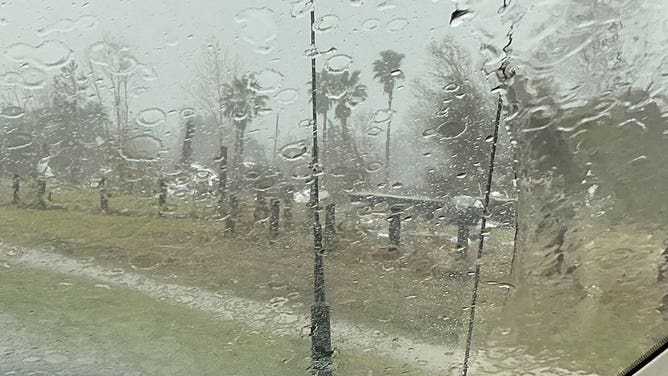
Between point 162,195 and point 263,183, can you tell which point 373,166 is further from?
point 162,195

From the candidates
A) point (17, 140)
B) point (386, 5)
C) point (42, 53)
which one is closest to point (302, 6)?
point (386, 5)

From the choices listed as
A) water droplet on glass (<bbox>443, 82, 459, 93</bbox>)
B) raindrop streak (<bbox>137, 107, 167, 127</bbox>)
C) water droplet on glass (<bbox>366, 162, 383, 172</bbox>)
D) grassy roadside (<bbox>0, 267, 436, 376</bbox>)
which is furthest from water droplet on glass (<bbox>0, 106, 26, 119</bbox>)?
water droplet on glass (<bbox>443, 82, 459, 93</bbox>)

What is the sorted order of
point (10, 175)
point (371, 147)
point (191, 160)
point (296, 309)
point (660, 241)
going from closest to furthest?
point (10, 175) < point (191, 160) < point (371, 147) < point (296, 309) < point (660, 241)

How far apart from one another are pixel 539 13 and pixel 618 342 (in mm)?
929

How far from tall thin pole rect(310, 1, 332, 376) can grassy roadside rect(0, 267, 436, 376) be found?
1.2 inches

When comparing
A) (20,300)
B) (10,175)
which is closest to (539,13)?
(10,175)

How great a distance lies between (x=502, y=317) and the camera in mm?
1883

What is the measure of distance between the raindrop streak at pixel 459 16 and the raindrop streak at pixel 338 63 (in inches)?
9.3

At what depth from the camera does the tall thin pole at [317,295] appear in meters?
1.56

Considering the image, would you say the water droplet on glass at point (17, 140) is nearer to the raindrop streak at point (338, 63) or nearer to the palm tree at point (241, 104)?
the palm tree at point (241, 104)

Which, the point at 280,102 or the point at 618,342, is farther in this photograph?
the point at 618,342

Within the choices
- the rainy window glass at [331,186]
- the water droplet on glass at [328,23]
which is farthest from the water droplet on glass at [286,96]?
the water droplet on glass at [328,23]

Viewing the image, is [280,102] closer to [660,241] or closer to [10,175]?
[10,175]

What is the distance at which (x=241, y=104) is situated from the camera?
151 cm
